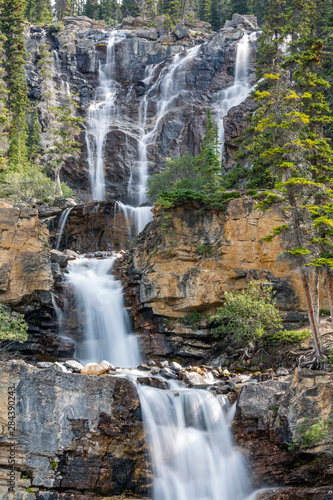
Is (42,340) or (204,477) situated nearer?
(204,477)

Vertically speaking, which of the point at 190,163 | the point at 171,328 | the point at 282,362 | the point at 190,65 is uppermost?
the point at 190,65

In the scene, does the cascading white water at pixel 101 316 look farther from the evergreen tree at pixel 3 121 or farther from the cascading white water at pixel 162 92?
the cascading white water at pixel 162 92

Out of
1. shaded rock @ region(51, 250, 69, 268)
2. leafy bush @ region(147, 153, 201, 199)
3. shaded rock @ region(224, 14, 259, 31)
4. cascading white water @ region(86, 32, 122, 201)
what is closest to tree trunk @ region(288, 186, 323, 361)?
leafy bush @ region(147, 153, 201, 199)

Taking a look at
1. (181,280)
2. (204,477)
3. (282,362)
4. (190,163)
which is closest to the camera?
(204,477)

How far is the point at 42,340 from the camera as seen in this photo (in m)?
21.2

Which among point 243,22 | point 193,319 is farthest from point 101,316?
point 243,22

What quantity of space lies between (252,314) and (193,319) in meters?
4.12

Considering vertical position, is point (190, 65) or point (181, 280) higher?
point (190, 65)

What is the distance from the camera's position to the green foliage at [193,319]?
72.4 feet

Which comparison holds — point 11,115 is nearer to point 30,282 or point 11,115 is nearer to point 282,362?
point 30,282

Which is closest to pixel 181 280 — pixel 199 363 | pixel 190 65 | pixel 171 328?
pixel 171 328

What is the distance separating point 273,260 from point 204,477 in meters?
11.5

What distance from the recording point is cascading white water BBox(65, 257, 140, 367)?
21531mm

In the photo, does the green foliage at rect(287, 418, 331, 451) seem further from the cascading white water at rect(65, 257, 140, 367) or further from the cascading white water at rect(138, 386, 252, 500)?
the cascading white water at rect(65, 257, 140, 367)
